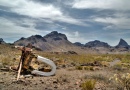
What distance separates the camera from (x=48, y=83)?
47.7 feet

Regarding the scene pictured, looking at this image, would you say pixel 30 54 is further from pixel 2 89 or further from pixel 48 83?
pixel 2 89

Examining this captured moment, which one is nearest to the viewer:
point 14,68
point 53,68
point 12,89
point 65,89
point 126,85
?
point 126,85

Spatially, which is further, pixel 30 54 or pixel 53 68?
pixel 53 68

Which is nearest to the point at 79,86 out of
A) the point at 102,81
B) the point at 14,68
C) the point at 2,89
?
the point at 102,81

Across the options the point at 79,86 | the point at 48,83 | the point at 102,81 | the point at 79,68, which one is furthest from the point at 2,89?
the point at 79,68

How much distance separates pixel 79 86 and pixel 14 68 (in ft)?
23.9

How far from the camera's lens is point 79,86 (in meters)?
13.9

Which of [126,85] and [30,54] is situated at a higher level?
[30,54]

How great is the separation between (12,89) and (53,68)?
19.6ft

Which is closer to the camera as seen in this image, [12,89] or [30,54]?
[12,89]

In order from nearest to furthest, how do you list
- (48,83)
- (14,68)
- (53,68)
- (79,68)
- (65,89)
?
1. (65,89)
2. (48,83)
3. (53,68)
4. (14,68)
5. (79,68)

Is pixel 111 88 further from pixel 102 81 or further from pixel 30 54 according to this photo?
pixel 30 54

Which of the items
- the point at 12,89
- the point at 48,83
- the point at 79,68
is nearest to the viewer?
the point at 12,89

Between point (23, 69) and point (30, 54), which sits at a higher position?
point (30, 54)
